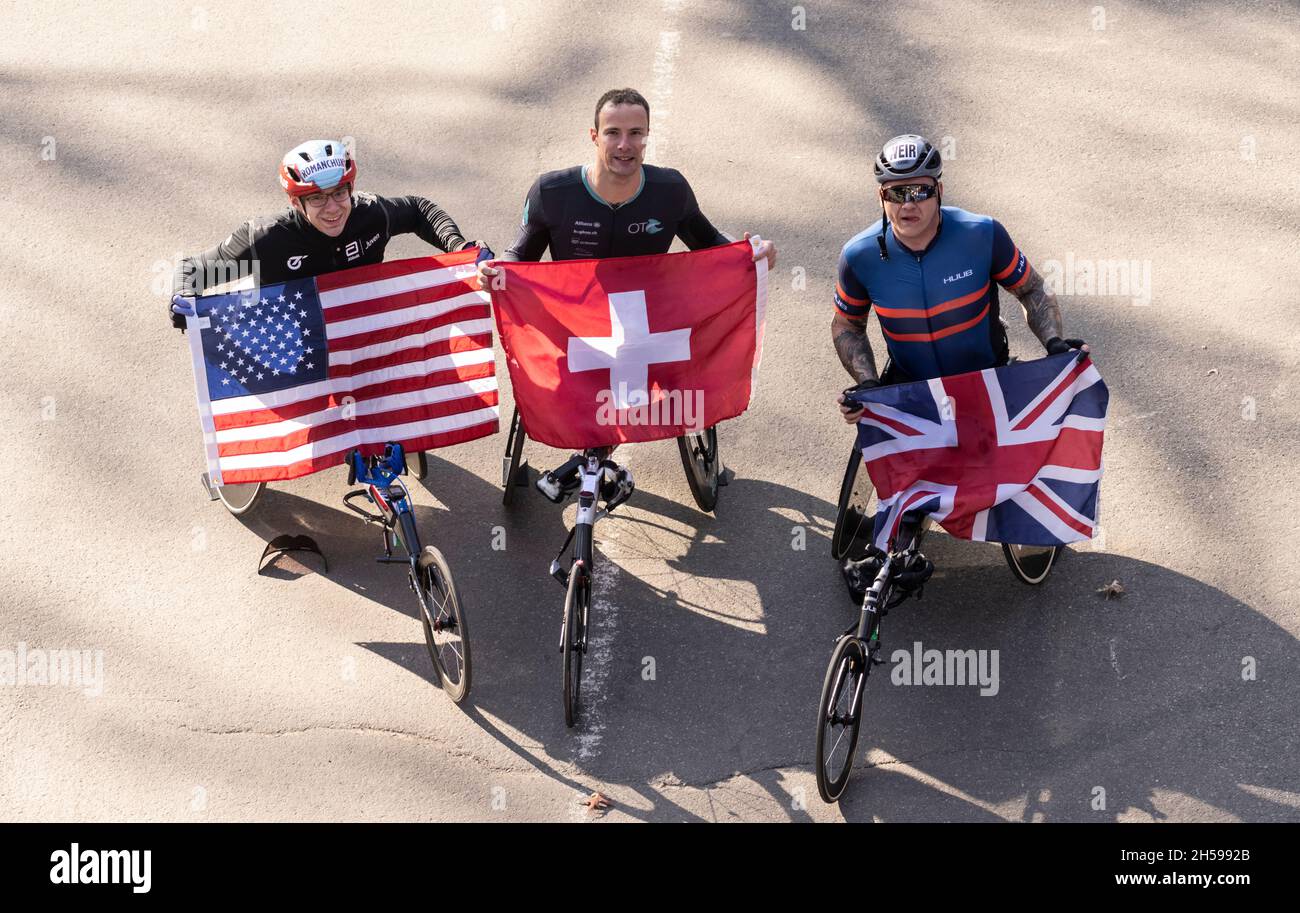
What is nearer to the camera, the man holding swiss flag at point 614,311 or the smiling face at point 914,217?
the smiling face at point 914,217

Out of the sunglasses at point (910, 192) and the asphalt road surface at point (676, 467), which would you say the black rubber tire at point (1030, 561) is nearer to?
the asphalt road surface at point (676, 467)

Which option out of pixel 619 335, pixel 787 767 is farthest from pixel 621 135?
pixel 787 767

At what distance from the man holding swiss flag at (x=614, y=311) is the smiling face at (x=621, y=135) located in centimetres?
18

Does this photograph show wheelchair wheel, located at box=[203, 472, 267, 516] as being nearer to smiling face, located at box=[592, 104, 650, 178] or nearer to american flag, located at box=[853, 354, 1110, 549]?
smiling face, located at box=[592, 104, 650, 178]

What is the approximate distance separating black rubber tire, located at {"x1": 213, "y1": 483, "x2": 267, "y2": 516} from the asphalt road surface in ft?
0.66

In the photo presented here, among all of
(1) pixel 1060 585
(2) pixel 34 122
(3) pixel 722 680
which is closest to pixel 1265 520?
(1) pixel 1060 585

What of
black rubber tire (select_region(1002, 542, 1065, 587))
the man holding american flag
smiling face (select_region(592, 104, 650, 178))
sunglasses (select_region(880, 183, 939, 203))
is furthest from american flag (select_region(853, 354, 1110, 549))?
the man holding american flag

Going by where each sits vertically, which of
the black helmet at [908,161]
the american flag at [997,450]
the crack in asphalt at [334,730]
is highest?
the black helmet at [908,161]

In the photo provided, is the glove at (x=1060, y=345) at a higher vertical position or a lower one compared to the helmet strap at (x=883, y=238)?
lower

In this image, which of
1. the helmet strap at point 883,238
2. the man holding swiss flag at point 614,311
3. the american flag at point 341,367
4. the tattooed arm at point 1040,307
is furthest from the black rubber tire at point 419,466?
the tattooed arm at point 1040,307

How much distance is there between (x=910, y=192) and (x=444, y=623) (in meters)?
3.19

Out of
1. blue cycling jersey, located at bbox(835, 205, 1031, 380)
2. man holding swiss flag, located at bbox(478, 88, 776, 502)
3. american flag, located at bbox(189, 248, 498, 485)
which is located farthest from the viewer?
american flag, located at bbox(189, 248, 498, 485)

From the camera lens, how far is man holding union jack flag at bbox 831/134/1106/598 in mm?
7590

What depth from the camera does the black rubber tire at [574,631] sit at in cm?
742
